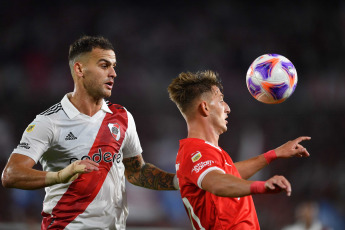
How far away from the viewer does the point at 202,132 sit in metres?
3.92

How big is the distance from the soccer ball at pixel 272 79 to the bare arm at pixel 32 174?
1808 mm

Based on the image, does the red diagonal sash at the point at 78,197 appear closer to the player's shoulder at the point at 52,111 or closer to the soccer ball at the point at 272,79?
the player's shoulder at the point at 52,111

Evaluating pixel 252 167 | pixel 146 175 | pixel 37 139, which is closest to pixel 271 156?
pixel 252 167

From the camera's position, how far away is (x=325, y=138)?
1105 centimetres

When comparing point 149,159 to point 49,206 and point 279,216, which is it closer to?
point 279,216

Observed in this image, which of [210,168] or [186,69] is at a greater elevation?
[186,69]

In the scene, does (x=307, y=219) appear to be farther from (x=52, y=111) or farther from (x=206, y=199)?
(x=52, y=111)

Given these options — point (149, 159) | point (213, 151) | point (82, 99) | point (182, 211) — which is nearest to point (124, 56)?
point (149, 159)

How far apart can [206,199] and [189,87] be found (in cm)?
104

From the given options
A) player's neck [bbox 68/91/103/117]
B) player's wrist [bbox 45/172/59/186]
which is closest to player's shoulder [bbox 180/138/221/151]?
player's neck [bbox 68/91/103/117]

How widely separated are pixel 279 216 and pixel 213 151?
7434mm

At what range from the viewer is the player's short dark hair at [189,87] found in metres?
4.05

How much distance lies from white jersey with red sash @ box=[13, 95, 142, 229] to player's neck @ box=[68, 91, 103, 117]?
0.05 m

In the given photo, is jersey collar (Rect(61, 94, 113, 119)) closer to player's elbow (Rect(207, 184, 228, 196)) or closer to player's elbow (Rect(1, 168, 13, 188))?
player's elbow (Rect(1, 168, 13, 188))
